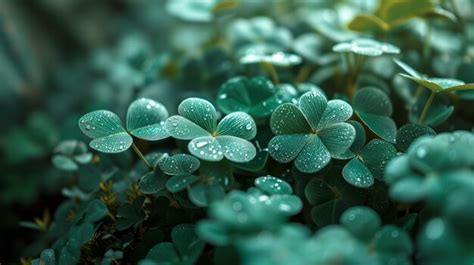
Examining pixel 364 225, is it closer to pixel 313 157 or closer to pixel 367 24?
pixel 313 157

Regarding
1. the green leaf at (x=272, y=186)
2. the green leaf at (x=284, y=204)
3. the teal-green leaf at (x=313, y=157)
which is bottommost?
the teal-green leaf at (x=313, y=157)

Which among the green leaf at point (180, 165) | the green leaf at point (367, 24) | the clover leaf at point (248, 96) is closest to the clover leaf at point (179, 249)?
the green leaf at point (180, 165)

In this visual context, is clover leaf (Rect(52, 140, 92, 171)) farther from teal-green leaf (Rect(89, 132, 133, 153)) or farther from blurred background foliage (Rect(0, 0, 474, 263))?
teal-green leaf (Rect(89, 132, 133, 153))

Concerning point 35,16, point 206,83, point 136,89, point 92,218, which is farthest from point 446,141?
point 35,16

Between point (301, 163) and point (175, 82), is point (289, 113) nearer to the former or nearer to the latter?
point (301, 163)

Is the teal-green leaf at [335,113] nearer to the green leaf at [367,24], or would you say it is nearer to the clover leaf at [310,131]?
the clover leaf at [310,131]

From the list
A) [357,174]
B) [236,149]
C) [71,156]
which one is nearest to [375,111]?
[357,174]
